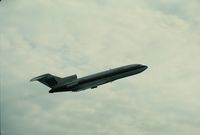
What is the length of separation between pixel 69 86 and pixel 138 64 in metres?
33.6

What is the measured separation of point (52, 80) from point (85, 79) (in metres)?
16.9

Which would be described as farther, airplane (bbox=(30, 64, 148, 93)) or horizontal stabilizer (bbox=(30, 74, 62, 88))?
horizontal stabilizer (bbox=(30, 74, 62, 88))

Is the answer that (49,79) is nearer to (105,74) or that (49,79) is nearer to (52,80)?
(52,80)

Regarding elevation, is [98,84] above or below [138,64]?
below

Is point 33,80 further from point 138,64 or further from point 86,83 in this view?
point 138,64

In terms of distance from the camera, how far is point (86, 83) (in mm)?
159375

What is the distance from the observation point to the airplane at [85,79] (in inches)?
6270

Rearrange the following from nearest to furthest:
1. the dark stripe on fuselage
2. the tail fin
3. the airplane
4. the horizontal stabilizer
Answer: the airplane
the dark stripe on fuselage
the tail fin
the horizontal stabilizer

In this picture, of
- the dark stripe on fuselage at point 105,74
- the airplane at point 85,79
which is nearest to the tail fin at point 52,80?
the airplane at point 85,79

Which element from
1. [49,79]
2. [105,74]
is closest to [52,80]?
[49,79]

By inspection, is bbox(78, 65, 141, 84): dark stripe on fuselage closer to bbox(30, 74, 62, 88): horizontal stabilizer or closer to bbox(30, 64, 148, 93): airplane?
bbox(30, 64, 148, 93): airplane

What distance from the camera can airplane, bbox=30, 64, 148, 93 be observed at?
159 m

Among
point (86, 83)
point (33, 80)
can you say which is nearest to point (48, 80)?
point (33, 80)

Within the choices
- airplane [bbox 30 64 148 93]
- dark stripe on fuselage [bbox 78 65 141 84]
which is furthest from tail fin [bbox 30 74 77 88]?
dark stripe on fuselage [bbox 78 65 141 84]
